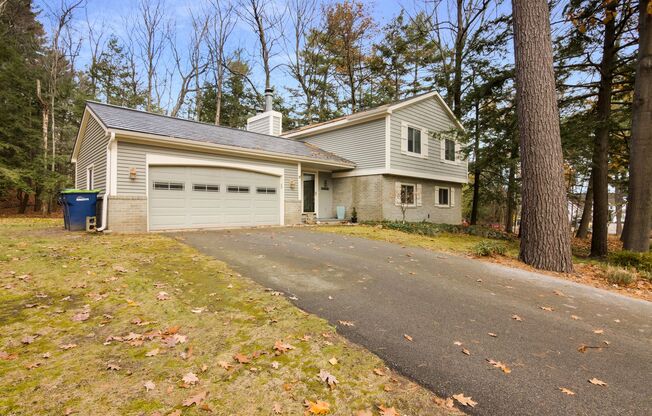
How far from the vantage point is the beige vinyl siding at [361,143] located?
14.3 m

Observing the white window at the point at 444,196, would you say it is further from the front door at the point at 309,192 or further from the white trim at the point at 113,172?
the white trim at the point at 113,172

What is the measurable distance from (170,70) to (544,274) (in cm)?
2761

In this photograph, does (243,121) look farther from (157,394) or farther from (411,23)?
(157,394)

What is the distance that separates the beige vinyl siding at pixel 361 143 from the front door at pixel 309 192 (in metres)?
2.15

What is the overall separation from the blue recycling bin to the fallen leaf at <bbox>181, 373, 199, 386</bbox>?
9366 mm

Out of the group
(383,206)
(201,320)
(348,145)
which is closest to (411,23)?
(348,145)

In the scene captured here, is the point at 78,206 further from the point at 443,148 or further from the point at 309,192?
the point at 443,148

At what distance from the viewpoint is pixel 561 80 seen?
10680 mm

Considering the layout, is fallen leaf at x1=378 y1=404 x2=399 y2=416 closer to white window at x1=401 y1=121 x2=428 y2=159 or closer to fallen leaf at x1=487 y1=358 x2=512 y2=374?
fallen leaf at x1=487 y1=358 x2=512 y2=374

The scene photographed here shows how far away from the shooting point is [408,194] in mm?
→ 15484

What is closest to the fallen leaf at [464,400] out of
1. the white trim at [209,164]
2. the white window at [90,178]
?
the white trim at [209,164]

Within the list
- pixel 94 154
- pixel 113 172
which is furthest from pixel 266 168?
pixel 94 154

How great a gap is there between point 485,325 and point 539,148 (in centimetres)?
517

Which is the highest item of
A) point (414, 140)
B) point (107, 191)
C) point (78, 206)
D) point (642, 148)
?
point (414, 140)
